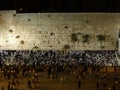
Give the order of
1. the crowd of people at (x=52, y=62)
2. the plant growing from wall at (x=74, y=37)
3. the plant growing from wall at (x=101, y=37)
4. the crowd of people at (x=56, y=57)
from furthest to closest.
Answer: the plant growing from wall at (x=74, y=37) < the plant growing from wall at (x=101, y=37) < the crowd of people at (x=56, y=57) < the crowd of people at (x=52, y=62)

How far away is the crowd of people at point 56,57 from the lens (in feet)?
127

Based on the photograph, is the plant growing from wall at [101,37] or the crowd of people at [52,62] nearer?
the crowd of people at [52,62]

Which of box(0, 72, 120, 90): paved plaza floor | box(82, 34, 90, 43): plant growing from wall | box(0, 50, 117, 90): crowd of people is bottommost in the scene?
box(0, 72, 120, 90): paved plaza floor

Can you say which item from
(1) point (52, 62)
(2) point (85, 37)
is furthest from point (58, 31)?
(1) point (52, 62)

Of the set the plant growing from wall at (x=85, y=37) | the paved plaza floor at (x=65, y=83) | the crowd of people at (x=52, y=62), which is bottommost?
the paved plaza floor at (x=65, y=83)

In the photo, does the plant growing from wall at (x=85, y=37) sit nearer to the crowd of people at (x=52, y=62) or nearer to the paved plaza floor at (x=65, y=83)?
the crowd of people at (x=52, y=62)

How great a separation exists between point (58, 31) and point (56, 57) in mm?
2554

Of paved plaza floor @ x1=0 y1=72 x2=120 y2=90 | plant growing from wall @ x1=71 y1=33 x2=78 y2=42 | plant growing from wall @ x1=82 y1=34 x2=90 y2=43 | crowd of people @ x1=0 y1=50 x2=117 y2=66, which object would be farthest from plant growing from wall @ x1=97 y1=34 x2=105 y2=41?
paved plaza floor @ x1=0 y1=72 x2=120 y2=90

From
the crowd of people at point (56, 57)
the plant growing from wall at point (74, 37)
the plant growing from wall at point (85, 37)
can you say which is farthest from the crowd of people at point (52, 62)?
the plant growing from wall at point (74, 37)

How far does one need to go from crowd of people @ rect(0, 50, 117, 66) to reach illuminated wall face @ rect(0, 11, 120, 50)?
1.87ft

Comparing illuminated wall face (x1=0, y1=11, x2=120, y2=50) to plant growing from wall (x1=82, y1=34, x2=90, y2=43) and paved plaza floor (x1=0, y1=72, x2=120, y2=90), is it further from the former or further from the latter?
paved plaza floor (x1=0, y1=72, x2=120, y2=90)

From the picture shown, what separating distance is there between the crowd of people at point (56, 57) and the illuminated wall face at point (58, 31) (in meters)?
0.57

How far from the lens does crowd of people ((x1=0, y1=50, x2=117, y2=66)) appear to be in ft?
127

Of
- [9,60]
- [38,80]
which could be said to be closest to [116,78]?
[38,80]
